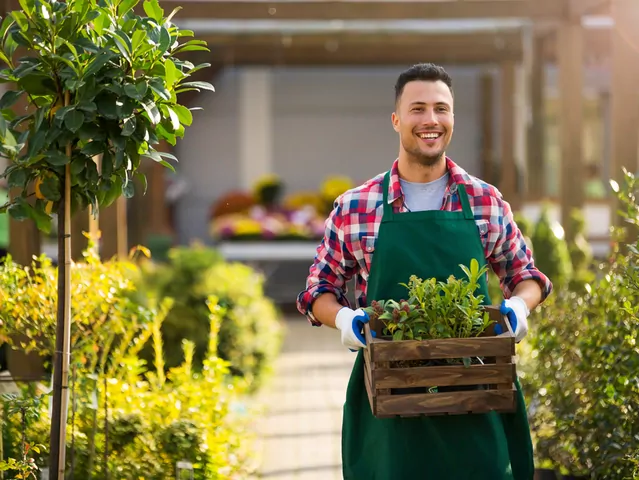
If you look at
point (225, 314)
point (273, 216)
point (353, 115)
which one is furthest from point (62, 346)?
point (353, 115)

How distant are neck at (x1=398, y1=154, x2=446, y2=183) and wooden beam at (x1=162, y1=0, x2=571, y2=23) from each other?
362cm

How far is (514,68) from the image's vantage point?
406 inches

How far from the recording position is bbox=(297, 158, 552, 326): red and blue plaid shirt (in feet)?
7.97

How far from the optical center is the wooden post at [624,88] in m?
3.95

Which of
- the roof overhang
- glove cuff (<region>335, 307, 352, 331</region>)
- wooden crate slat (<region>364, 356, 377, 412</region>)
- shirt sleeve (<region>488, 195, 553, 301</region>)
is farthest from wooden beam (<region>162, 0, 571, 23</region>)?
wooden crate slat (<region>364, 356, 377, 412</region>)

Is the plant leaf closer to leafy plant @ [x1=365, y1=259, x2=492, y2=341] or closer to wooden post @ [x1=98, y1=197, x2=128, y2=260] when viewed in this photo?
leafy plant @ [x1=365, y1=259, x2=492, y2=341]

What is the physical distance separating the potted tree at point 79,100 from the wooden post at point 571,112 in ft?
12.1

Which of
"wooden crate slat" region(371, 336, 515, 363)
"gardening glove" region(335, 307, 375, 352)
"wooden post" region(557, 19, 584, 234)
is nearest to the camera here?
"wooden crate slat" region(371, 336, 515, 363)

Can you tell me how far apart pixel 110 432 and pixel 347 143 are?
11.7 meters

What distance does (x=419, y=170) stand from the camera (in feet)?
7.98

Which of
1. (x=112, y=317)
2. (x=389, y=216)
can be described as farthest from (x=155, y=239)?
(x=389, y=216)

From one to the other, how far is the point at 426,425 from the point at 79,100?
1.13m

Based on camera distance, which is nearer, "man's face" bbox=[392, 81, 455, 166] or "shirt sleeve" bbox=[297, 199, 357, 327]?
"man's face" bbox=[392, 81, 455, 166]

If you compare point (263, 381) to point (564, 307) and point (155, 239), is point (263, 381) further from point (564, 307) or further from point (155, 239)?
point (155, 239)
